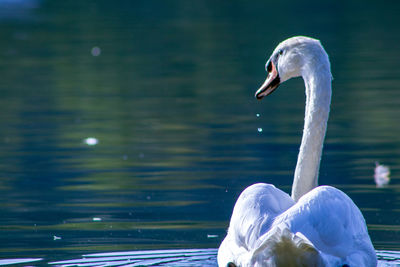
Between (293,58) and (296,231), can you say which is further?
(293,58)

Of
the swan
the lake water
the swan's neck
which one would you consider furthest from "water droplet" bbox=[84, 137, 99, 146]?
the swan

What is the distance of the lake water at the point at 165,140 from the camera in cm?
836

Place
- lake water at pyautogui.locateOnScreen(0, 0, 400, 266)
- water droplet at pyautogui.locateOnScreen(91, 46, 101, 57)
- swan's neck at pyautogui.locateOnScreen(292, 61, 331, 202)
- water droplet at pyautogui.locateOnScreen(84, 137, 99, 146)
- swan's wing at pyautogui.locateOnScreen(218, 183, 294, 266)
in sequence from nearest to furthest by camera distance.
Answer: swan's wing at pyautogui.locateOnScreen(218, 183, 294, 266) < swan's neck at pyautogui.locateOnScreen(292, 61, 331, 202) < lake water at pyautogui.locateOnScreen(0, 0, 400, 266) < water droplet at pyautogui.locateOnScreen(84, 137, 99, 146) < water droplet at pyautogui.locateOnScreen(91, 46, 101, 57)

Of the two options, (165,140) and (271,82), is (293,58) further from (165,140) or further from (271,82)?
(165,140)

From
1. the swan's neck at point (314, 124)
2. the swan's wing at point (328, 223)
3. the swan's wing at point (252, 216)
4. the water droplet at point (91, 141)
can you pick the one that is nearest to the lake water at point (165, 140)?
the water droplet at point (91, 141)

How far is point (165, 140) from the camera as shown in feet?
42.9

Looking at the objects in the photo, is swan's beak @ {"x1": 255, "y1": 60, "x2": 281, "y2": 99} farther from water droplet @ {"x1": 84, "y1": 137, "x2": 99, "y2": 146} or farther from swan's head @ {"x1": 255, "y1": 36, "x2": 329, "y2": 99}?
water droplet @ {"x1": 84, "y1": 137, "x2": 99, "y2": 146}

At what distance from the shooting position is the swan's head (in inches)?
289

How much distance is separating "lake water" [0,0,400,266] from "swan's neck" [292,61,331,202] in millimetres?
784

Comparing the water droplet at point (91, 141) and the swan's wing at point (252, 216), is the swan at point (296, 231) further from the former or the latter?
the water droplet at point (91, 141)

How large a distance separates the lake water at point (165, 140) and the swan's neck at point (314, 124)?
2.57 feet

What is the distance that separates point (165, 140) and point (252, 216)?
7123 mm

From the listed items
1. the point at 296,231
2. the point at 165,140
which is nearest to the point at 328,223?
the point at 296,231

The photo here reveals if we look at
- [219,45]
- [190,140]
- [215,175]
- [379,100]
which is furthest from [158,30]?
[215,175]
